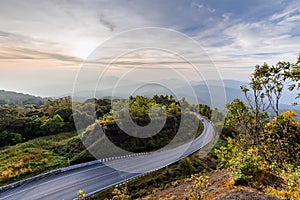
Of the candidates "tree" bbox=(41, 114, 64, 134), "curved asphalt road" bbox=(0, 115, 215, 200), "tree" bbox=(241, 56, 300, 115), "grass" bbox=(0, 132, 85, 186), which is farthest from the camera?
"tree" bbox=(41, 114, 64, 134)

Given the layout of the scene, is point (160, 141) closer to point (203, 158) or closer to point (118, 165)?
point (203, 158)

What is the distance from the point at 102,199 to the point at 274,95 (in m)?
10.8

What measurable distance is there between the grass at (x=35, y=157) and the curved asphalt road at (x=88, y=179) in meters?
1.79

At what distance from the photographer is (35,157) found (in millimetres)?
18250

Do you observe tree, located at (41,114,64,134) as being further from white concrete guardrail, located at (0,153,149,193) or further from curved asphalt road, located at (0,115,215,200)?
curved asphalt road, located at (0,115,215,200)

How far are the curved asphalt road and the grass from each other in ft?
5.87

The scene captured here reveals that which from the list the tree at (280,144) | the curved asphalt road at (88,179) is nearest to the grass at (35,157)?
the curved asphalt road at (88,179)

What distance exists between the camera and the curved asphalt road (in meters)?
12.5

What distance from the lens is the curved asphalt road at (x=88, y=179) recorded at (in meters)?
12.5

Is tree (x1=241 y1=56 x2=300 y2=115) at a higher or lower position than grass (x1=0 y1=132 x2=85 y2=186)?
higher

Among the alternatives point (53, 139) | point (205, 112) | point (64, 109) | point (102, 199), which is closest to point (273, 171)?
point (102, 199)

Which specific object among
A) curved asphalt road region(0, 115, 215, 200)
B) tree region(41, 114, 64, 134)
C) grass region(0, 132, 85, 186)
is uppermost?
tree region(41, 114, 64, 134)

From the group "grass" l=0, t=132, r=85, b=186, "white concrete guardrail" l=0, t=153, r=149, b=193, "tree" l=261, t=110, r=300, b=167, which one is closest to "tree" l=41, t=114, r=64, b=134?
"grass" l=0, t=132, r=85, b=186

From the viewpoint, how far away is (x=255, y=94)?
6832 millimetres
